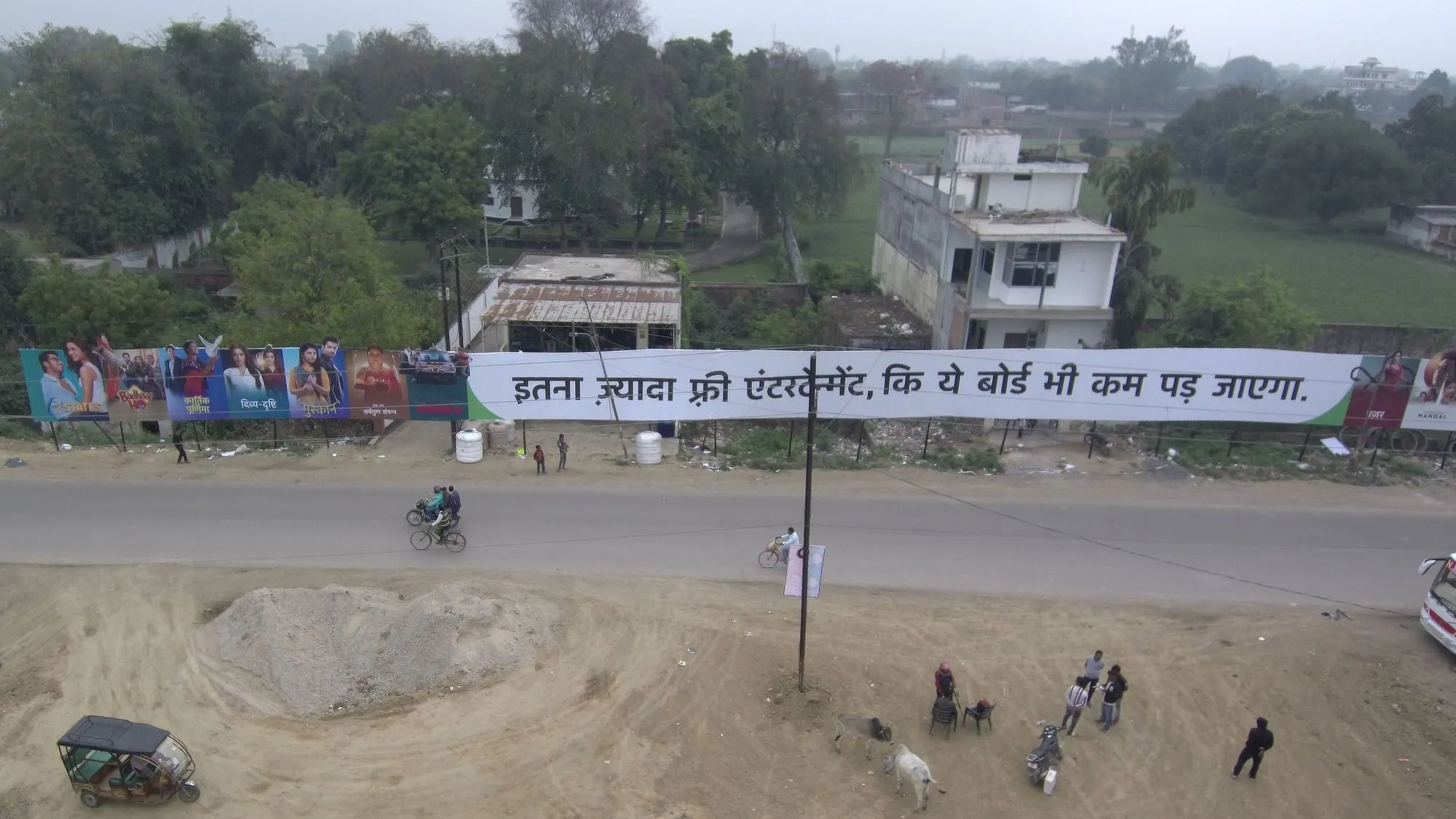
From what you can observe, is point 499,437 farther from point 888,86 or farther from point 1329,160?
point 888,86

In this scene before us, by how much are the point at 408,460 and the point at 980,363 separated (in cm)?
1316

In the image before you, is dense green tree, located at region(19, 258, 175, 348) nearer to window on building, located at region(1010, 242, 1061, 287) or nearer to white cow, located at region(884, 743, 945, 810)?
window on building, located at region(1010, 242, 1061, 287)

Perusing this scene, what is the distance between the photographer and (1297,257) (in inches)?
2071

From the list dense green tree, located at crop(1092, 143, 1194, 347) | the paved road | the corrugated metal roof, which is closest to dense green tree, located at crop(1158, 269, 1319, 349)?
dense green tree, located at crop(1092, 143, 1194, 347)

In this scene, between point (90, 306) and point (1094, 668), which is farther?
point (90, 306)

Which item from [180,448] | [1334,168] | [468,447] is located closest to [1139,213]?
[468,447]

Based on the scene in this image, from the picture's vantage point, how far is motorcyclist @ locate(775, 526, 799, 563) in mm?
16234

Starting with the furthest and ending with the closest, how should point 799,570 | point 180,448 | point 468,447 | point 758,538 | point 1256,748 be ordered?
point 468,447 < point 180,448 < point 758,538 < point 799,570 < point 1256,748

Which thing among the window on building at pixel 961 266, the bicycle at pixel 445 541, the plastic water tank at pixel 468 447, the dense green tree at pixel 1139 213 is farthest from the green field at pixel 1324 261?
the bicycle at pixel 445 541

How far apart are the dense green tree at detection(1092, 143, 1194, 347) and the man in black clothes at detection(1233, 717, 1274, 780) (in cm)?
1749

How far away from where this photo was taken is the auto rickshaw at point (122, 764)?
35.8 feet

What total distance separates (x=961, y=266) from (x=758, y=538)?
49.7 ft

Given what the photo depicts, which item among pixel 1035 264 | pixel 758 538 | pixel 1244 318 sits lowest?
pixel 758 538

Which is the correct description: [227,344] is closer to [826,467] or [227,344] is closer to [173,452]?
[173,452]
